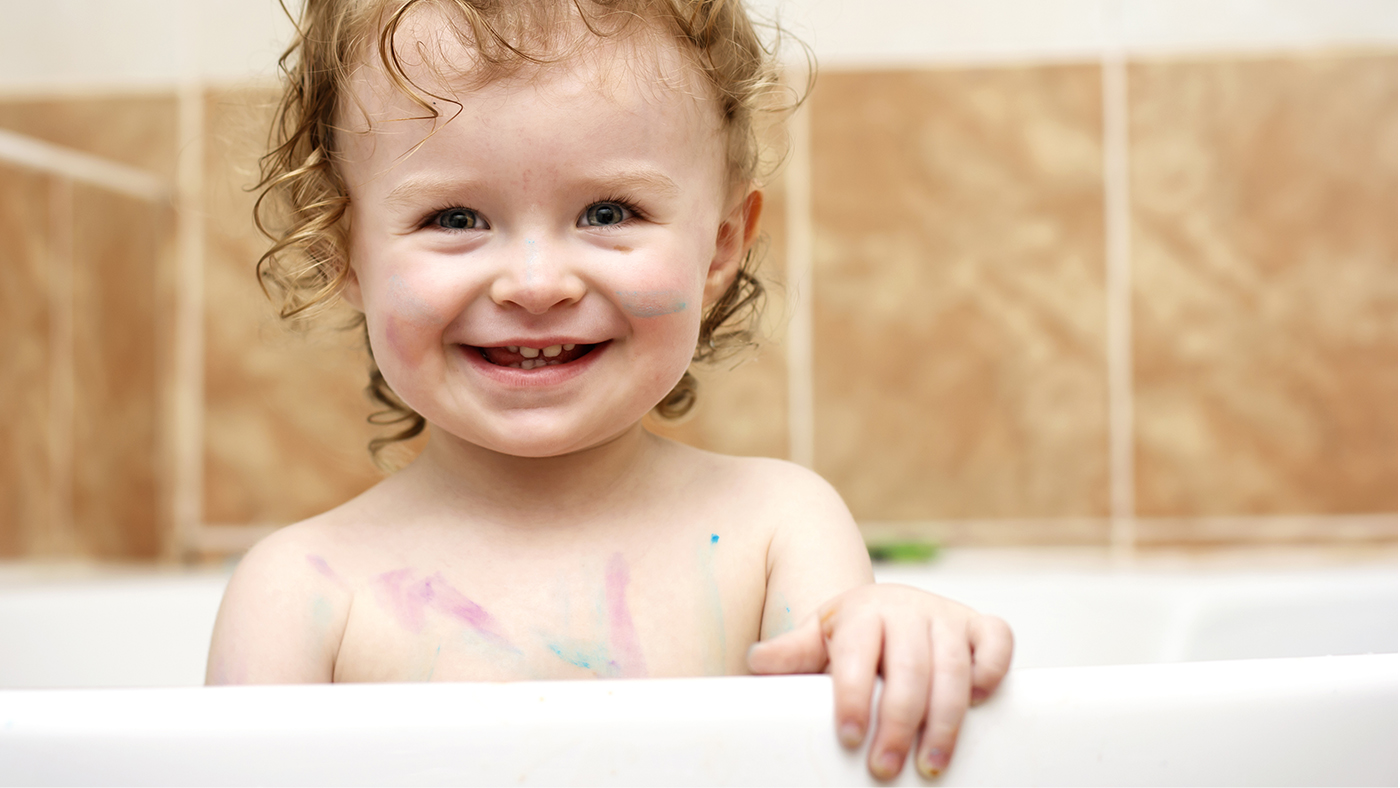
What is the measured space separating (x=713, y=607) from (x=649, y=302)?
7.0 inches

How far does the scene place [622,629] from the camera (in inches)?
25.1

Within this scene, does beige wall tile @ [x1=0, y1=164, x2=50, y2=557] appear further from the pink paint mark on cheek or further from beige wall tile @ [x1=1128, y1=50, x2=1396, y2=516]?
beige wall tile @ [x1=1128, y1=50, x2=1396, y2=516]

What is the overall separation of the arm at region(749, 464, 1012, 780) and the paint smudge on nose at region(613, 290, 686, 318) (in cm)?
19

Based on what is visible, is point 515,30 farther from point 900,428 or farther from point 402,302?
point 900,428

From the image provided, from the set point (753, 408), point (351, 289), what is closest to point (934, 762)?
point (351, 289)

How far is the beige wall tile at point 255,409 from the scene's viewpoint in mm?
1544

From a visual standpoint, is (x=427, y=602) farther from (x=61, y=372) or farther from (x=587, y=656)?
(x=61, y=372)

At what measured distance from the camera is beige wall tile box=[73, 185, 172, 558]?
148 centimetres

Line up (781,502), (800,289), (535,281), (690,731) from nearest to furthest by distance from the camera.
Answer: (690,731) → (535,281) → (781,502) → (800,289)

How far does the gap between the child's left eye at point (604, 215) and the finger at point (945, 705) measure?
0.94 ft

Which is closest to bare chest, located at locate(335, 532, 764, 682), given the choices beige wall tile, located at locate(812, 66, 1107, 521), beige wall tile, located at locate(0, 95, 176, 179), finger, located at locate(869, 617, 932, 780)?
finger, located at locate(869, 617, 932, 780)

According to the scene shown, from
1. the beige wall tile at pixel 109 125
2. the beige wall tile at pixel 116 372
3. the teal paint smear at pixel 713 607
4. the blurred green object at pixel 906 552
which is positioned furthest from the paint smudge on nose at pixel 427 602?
the beige wall tile at pixel 109 125

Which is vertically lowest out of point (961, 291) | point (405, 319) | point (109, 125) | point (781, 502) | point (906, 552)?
point (906, 552)

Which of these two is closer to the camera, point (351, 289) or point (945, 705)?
point (945, 705)
